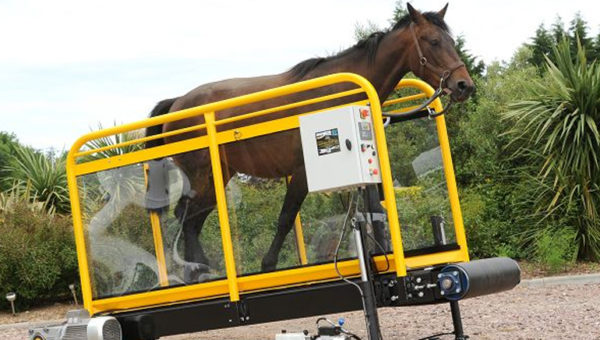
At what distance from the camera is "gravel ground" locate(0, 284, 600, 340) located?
721cm

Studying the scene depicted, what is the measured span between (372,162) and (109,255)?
240 cm

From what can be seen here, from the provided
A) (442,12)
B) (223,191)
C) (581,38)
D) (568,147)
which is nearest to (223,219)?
(223,191)

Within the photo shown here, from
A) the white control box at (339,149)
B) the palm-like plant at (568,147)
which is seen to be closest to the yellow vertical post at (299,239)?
the white control box at (339,149)

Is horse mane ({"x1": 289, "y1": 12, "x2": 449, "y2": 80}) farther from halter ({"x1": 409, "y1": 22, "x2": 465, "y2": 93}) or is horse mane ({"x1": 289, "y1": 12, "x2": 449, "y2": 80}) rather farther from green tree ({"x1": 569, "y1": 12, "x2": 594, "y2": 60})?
green tree ({"x1": 569, "y1": 12, "x2": 594, "y2": 60})

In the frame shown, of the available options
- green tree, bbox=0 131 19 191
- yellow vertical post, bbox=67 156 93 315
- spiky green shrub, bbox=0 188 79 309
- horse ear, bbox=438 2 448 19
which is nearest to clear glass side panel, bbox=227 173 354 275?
yellow vertical post, bbox=67 156 93 315

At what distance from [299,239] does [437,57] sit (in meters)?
1.55

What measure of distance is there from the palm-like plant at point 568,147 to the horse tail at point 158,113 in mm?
6005

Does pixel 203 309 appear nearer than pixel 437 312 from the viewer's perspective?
Yes

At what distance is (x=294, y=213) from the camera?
584 cm

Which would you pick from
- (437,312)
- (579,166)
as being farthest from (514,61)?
(437,312)

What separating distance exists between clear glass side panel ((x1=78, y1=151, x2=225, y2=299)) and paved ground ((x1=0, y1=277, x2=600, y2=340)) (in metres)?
2.03

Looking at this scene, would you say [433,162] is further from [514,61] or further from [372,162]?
[514,61]

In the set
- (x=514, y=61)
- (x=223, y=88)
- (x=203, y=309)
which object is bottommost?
(x=203, y=309)

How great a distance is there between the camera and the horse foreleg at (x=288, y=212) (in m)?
5.77
